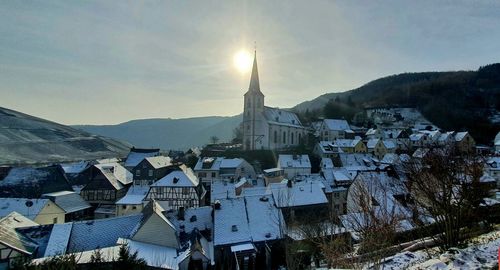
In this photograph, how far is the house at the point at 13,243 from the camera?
A: 1888 cm

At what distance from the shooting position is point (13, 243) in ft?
65.5

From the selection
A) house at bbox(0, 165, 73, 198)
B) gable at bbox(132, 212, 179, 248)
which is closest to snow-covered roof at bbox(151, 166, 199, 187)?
gable at bbox(132, 212, 179, 248)

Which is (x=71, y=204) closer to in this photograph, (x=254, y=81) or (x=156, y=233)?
(x=156, y=233)

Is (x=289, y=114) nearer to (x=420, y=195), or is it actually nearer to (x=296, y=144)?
(x=296, y=144)

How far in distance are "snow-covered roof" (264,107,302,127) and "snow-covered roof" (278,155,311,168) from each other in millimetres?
15408

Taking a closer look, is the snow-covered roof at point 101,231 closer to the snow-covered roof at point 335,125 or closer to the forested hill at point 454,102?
the snow-covered roof at point 335,125

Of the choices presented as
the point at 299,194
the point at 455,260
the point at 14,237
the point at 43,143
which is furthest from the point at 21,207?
the point at 43,143

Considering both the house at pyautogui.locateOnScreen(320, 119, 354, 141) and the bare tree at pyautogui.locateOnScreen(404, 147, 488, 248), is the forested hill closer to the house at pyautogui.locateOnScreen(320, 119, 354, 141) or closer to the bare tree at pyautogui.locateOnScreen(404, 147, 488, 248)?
the house at pyautogui.locateOnScreen(320, 119, 354, 141)

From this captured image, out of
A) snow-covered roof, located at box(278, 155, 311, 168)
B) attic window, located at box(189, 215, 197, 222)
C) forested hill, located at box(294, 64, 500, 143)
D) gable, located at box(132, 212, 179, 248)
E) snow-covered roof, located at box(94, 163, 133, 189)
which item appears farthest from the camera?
forested hill, located at box(294, 64, 500, 143)

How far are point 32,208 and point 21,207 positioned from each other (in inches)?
44.4

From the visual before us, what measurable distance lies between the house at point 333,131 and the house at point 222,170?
31.5m

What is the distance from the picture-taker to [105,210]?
38.9m

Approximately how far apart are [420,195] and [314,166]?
4392 centimetres

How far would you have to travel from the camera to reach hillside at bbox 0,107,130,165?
103500 millimetres
